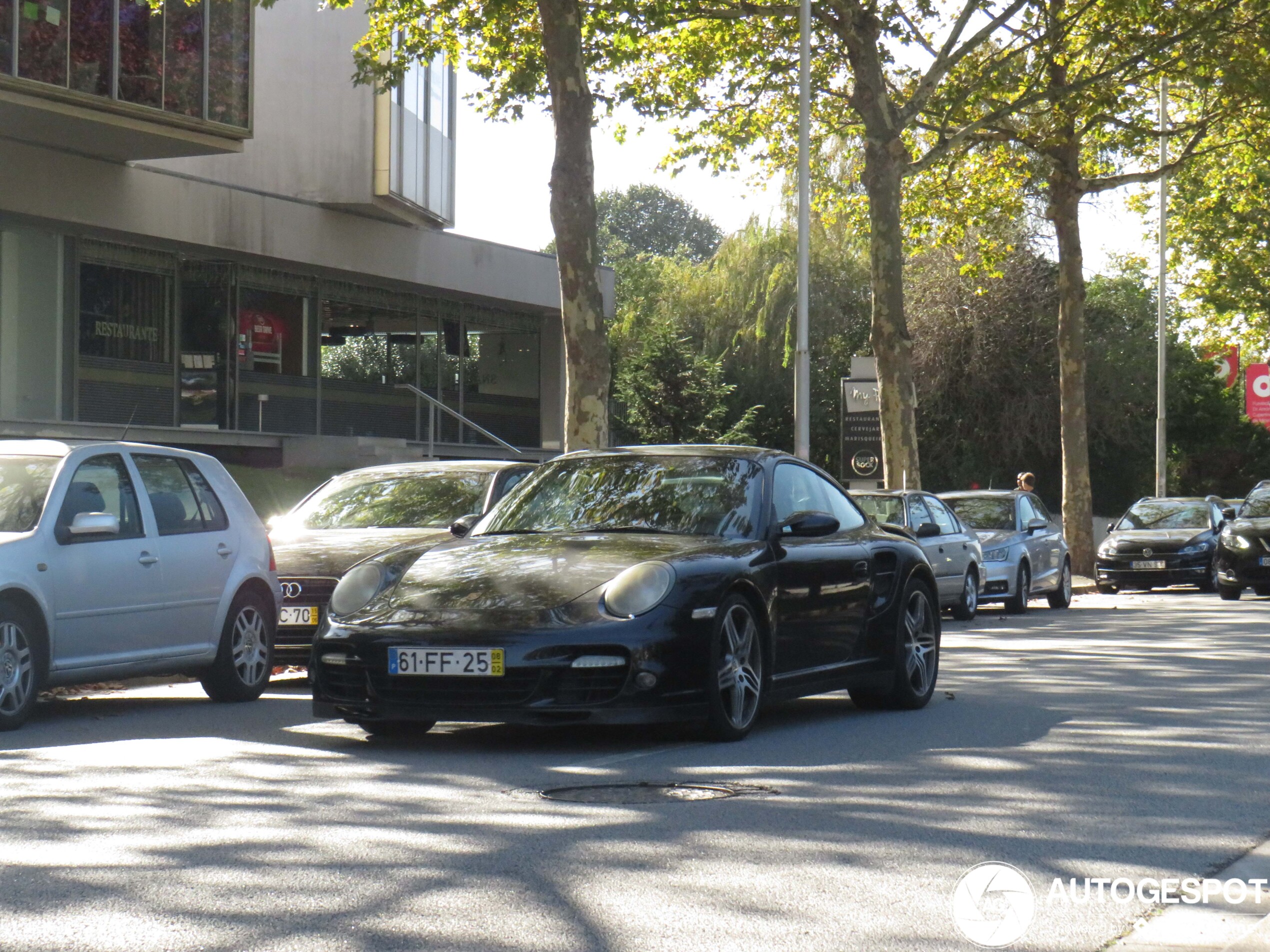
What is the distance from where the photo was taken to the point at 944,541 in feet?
69.1

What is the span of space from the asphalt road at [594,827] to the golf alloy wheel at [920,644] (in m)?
0.34

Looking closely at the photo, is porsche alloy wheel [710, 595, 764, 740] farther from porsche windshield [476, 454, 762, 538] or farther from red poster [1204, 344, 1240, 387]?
red poster [1204, 344, 1240, 387]

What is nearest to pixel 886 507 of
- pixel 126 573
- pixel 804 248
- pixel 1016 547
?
pixel 1016 547

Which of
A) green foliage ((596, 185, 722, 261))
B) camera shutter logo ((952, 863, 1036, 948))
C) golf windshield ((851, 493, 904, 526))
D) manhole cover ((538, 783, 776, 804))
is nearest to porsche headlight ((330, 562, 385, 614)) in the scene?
manhole cover ((538, 783, 776, 804))

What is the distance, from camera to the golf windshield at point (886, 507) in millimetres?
21312

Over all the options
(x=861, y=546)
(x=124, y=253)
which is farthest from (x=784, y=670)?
(x=124, y=253)

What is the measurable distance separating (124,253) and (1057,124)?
1691 cm

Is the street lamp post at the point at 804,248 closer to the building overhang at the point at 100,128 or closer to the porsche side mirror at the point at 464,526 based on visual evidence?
the building overhang at the point at 100,128

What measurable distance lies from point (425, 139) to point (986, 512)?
15.6 meters

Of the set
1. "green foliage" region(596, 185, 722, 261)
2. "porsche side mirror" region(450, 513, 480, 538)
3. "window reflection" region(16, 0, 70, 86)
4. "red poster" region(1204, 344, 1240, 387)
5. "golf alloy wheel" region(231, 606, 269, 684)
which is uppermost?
"green foliage" region(596, 185, 722, 261)

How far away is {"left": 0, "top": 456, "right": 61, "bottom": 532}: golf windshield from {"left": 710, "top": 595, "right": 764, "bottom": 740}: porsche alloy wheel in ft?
12.6

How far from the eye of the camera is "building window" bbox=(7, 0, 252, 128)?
23.4 metres

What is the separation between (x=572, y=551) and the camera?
873 cm

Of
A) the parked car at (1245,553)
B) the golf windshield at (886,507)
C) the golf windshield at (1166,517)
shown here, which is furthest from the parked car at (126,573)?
the golf windshield at (1166,517)
